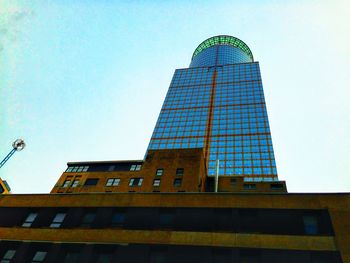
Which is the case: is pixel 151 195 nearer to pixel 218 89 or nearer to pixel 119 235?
pixel 119 235

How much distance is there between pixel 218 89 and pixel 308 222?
101547 mm

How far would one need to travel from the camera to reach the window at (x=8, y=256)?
27875 millimetres

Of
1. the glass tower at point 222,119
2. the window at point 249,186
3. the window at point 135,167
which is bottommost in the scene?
the window at point 135,167

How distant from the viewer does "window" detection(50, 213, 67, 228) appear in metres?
30.6

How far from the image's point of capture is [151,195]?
30.8 meters

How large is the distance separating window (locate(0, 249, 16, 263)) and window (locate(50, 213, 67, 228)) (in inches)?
167

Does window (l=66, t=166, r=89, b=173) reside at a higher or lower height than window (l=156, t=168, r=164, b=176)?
higher

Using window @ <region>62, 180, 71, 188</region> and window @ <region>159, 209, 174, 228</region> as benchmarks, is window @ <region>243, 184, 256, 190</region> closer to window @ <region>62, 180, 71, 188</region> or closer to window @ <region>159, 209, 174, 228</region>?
window @ <region>159, 209, 174, 228</region>

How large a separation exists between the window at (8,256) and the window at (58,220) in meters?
4.23

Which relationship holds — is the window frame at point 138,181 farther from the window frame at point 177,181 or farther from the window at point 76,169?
the window at point 76,169

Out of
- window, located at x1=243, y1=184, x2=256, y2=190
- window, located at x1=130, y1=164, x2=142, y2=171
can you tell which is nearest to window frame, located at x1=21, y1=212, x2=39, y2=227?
window, located at x1=130, y1=164, x2=142, y2=171

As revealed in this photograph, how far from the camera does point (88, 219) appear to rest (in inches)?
1200

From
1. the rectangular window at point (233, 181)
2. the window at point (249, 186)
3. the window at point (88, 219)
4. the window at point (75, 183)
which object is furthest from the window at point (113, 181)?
the window at point (249, 186)

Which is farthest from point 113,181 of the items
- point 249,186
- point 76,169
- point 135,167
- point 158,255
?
point 158,255
